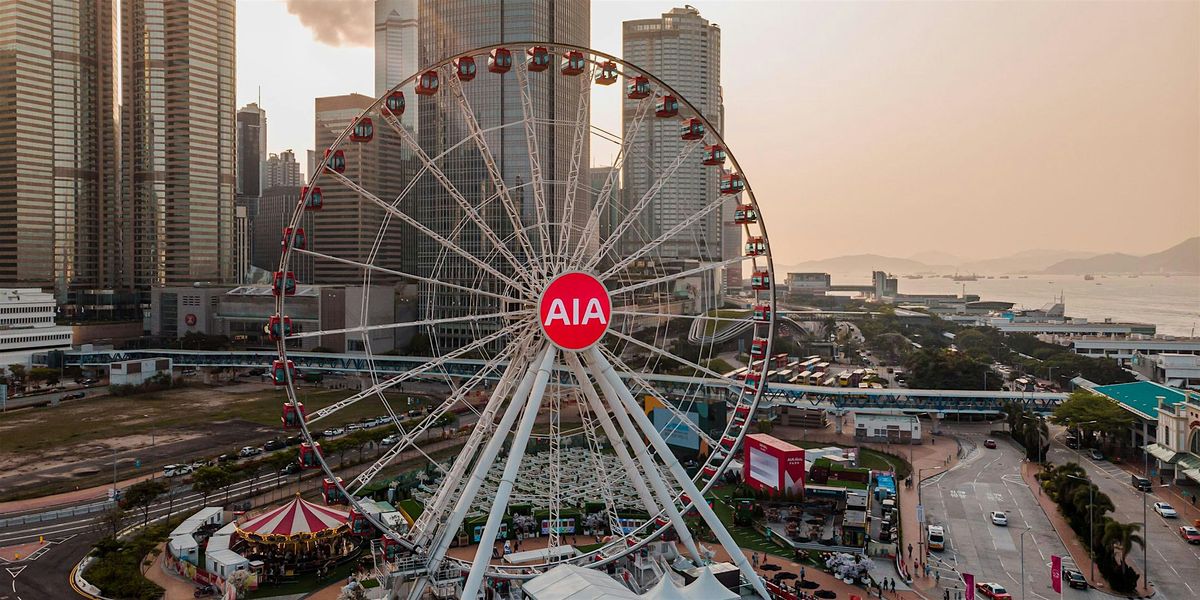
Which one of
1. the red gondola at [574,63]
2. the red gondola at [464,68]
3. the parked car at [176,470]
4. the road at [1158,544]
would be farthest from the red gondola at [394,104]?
the road at [1158,544]

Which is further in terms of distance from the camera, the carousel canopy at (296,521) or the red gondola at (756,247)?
the carousel canopy at (296,521)

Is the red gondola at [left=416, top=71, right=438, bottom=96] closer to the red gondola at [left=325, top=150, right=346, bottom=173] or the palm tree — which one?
the red gondola at [left=325, top=150, right=346, bottom=173]

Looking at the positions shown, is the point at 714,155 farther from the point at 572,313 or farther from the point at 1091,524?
the point at 1091,524

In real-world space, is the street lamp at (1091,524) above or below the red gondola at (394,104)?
below

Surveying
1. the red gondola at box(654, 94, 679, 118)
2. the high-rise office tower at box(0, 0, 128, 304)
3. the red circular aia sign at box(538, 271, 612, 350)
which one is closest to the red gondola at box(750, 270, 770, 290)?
the red gondola at box(654, 94, 679, 118)

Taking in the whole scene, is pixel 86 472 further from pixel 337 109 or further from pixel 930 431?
pixel 337 109

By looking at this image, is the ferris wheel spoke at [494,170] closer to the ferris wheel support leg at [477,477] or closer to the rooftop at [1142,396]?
the ferris wheel support leg at [477,477]
